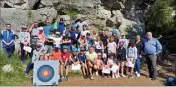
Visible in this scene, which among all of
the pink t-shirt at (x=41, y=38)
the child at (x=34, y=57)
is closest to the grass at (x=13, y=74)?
the child at (x=34, y=57)

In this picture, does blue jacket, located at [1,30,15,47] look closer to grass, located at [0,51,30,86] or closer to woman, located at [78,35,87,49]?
grass, located at [0,51,30,86]

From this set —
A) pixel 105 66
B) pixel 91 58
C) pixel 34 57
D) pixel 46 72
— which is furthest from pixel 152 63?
pixel 34 57

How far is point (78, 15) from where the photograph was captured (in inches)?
628

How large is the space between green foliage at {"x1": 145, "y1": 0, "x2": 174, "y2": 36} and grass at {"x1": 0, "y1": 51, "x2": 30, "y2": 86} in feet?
19.1

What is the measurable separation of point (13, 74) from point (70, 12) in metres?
4.83

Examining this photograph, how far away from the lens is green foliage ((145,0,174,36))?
49.9 ft

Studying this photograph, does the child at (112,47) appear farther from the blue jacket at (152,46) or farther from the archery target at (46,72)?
the archery target at (46,72)

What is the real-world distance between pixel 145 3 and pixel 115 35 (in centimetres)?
589

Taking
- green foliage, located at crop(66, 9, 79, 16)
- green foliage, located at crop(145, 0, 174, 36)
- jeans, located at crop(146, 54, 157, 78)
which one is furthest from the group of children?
green foliage, located at crop(145, 0, 174, 36)

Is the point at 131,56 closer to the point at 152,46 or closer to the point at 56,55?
the point at 152,46

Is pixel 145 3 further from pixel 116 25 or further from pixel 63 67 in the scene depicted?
pixel 63 67

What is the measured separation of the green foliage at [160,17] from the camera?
49.9 ft

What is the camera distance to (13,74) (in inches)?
487

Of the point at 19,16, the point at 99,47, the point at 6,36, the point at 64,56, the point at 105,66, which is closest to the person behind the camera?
the point at 64,56
